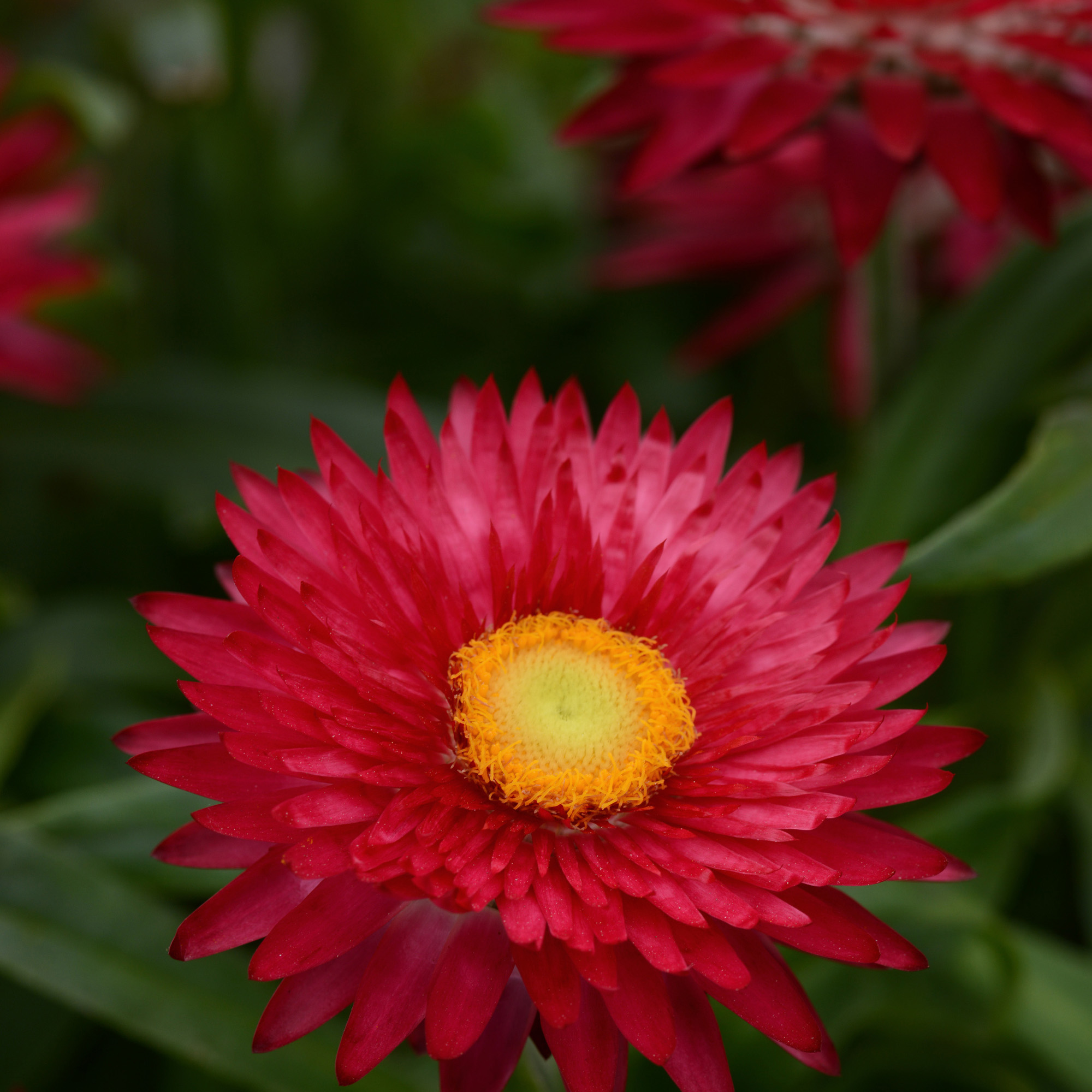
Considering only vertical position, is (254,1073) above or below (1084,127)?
below

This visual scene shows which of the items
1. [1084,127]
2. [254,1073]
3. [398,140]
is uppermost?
[398,140]

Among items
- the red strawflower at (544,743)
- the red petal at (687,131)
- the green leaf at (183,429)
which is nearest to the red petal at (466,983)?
the red strawflower at (544,743)

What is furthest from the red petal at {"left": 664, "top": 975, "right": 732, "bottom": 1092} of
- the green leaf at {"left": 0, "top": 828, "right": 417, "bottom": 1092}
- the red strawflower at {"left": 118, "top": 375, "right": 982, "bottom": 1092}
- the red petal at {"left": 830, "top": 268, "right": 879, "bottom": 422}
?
the red petal at {"left": 830, "top": 268, "right": 879, "bottom": 422}

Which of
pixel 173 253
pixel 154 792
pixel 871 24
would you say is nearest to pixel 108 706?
pixel 154 792

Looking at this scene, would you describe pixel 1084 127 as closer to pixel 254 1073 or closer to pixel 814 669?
pixel 814 669

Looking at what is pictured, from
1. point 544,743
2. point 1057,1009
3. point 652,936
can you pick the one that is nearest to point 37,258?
point 544,743

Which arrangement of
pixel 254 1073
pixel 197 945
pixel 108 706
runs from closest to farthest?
pixel 197 945
pixel 254 1073
pixel 108 706

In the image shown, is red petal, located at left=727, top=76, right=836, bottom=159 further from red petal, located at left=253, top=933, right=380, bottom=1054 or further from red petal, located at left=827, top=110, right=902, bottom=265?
red petal, located at left=253, top=933, right=380, bottom=1054

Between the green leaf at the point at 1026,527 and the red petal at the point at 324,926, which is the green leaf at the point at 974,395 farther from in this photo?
the red petal at the point at 324,926

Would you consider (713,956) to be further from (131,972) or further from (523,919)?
(131,972)
